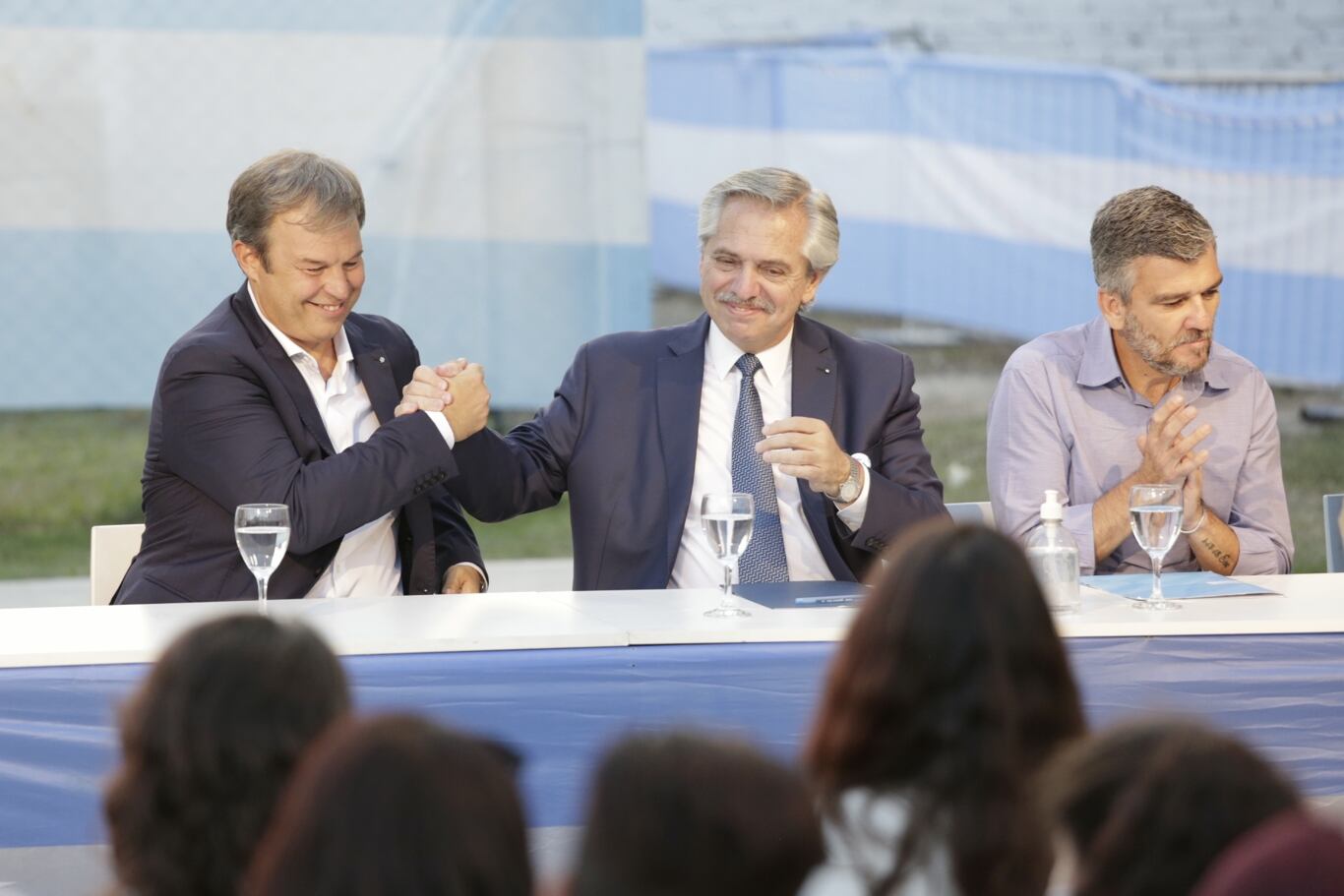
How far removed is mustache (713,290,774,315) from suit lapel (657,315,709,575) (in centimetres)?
14

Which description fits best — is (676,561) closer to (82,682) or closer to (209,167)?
(82,682)

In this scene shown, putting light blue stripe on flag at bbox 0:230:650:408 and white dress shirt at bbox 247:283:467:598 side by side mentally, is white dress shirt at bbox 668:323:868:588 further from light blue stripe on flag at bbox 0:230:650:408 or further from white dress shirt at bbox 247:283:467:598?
light blue stripe on flag at bbox 0:230:650:408

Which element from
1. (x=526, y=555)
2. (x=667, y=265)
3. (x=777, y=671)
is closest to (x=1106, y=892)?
(x=777, y=671)

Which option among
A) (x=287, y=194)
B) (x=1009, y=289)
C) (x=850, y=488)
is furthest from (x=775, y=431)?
(x=1009, y=289)

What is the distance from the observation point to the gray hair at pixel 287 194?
10.2 feet

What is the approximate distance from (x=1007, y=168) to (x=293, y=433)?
6.37 metres

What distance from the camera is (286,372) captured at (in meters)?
3.12

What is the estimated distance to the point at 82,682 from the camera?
2.34m

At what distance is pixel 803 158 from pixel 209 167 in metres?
3.79

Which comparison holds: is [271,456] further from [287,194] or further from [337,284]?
[287,194]

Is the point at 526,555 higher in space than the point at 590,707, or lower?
lower

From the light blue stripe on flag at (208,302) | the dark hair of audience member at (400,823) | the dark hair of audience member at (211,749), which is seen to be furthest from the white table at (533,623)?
the light blue stripe on flag at (208,302)

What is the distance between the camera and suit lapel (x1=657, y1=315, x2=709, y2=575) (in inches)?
128

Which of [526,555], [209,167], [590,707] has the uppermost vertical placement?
[209,167]
